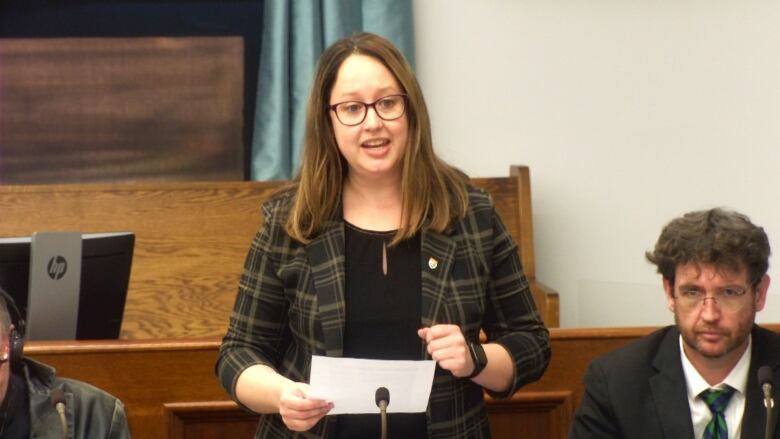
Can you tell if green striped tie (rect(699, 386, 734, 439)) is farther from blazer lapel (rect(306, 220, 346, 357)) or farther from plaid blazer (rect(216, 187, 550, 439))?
blazer lapel (rect(306, 220, 346, 357))

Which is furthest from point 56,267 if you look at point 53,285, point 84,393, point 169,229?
point 169,229

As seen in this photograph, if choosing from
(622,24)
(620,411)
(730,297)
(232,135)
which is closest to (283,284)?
(620,411)

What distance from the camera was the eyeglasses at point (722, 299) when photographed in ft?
7.11

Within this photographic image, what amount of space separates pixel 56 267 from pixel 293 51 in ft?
4.93

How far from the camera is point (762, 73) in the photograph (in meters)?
4.20

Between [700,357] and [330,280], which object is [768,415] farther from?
[330,280]

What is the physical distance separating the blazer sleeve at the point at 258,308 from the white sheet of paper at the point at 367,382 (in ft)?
0.62

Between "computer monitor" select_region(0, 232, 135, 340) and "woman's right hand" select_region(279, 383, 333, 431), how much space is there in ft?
3.12

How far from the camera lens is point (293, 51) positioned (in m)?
3.96

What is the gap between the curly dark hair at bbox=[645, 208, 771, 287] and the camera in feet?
7.13

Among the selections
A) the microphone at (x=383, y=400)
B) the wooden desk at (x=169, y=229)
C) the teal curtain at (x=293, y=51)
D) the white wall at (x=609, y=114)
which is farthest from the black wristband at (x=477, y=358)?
the white wall at (x=609, y=114)

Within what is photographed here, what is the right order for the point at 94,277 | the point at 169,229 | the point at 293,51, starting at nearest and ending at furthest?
the point at 94,277, the point at 169,229, the point at 293,51

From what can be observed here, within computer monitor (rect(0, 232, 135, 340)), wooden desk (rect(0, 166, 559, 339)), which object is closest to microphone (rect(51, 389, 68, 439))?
computer monitor (rect(0, 232, 135, 340))

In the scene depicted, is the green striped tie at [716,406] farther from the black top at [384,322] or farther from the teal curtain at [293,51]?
the teal curtain at [293,51]
